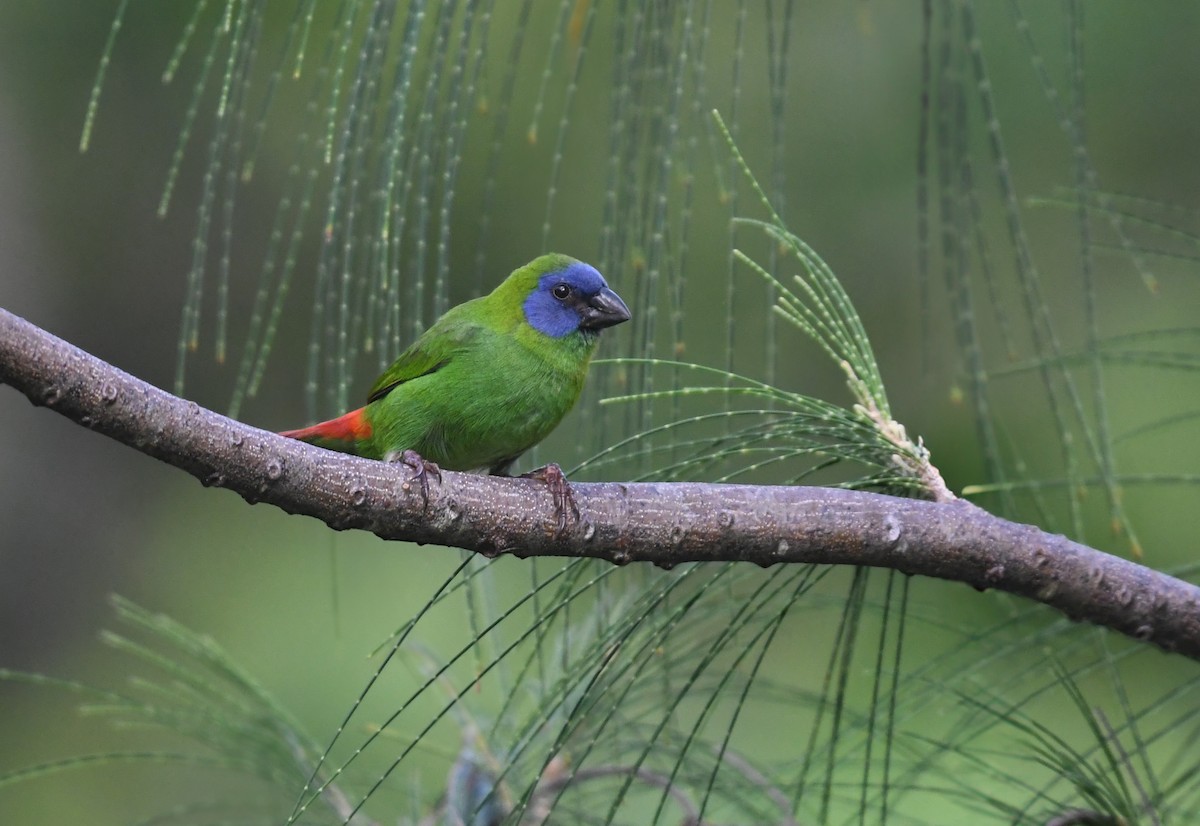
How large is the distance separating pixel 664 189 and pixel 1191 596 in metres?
0.76

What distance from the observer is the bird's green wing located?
95.1 inches

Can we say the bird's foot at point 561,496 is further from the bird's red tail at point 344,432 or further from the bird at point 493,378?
the bird's red tail at point 344,432

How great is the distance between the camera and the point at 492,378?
7.61ft

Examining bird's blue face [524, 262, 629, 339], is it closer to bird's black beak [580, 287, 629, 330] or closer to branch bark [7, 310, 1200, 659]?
bird's black beak [580, 287, 629, 330]

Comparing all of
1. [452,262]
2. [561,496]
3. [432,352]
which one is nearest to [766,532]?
[561,496]

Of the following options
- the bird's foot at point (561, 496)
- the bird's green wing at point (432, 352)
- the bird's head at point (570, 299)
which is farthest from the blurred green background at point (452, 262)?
the bird's foot at point (561, 496)

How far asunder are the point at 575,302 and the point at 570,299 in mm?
11

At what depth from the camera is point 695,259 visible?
507 cm

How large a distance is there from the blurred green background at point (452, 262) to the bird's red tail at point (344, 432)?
191cm

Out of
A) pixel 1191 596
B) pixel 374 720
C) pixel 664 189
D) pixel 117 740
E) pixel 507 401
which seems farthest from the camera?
pixel 117 740

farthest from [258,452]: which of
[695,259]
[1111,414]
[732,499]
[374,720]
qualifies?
[695,259]

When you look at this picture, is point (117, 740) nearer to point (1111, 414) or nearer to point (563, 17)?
point (1111, 414)

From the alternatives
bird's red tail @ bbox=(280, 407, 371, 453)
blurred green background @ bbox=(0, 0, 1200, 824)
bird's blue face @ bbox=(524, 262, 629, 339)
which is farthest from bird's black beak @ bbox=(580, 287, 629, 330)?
blurred green background @ bbox=(0, 0, 1200, 824)

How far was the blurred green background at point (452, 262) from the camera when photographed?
4.56 metres
